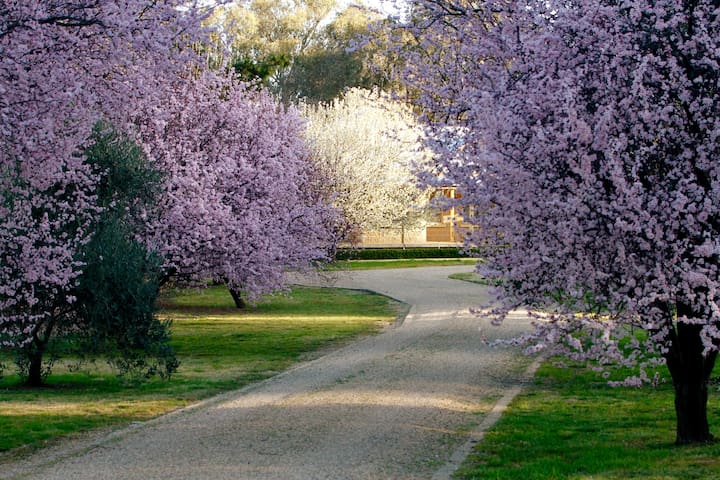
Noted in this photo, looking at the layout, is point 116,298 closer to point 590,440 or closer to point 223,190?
point 590,440

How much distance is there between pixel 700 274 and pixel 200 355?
548 inches

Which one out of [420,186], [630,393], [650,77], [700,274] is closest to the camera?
[700,274]

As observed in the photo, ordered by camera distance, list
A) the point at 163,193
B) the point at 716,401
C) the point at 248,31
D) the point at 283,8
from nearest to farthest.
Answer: the point at 716,401
the point at 163,193
the point at 248,31
the point at 283,8

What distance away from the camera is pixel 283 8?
6562 cm

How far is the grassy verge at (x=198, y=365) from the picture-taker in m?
12.6

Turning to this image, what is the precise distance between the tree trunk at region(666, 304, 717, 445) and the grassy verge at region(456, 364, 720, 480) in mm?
241

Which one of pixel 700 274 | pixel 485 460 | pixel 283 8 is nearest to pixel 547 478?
pixel 485 460

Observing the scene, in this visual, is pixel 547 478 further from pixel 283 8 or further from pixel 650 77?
pixel 283 8

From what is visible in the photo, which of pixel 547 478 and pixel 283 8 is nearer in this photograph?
pixel 547 478

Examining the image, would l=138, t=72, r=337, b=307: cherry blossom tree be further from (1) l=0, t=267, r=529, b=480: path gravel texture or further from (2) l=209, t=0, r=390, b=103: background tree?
(2) l=209, t=0, r=390, b=103: background tree

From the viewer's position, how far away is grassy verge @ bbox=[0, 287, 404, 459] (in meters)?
12.6

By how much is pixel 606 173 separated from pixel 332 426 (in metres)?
4.90

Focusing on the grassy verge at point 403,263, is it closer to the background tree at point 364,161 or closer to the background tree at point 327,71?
the background tree at point 364,161

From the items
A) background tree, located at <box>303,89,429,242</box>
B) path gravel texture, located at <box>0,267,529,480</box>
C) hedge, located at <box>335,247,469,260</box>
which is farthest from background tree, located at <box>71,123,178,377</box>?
hedge, located at <box>335,247,469,260</box>
